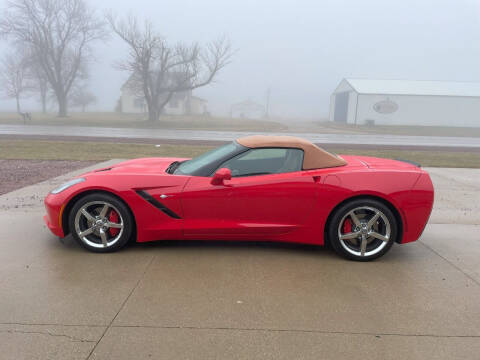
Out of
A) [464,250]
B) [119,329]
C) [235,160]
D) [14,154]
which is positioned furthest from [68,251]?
[14,154]

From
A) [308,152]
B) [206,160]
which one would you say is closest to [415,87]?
[308,152]

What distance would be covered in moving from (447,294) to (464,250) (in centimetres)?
130

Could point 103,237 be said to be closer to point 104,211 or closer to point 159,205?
point 104,211

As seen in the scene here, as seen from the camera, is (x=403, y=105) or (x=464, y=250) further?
(x=403, y=105)

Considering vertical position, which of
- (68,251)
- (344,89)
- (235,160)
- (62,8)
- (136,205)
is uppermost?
(62,8)

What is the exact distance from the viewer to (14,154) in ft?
37.4

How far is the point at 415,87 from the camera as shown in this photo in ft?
166

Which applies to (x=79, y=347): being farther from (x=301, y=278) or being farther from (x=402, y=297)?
(x=402, y=297)

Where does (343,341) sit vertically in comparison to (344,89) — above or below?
below

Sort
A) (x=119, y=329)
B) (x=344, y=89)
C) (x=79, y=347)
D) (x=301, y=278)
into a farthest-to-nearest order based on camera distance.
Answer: (x=344, y=89)
(x=301, y=278)
(x=119, y=329)
(x=79, y=347)

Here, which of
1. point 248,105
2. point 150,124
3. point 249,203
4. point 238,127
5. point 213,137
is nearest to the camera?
point 249,203

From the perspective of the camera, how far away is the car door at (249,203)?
12.0 ft

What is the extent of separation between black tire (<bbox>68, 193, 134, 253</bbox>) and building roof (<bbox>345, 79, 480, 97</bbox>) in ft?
157

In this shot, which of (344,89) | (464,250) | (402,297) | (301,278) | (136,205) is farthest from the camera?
(344,89)
